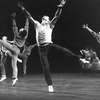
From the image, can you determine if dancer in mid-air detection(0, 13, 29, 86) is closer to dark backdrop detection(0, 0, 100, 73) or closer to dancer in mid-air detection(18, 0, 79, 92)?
dancer in mid-air detection(18, 0, 79, 92)

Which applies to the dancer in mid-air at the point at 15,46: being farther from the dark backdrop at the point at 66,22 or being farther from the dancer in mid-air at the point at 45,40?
the dark backdrop at the point at 66,22

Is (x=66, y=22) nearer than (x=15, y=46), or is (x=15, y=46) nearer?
(x=15, y=46)

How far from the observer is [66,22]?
1047 centimetres

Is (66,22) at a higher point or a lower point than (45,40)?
higher

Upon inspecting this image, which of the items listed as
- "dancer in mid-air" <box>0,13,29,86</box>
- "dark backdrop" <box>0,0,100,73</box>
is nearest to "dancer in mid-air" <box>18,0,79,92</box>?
"dancer in mid-air" <box>0,13,29,86</box>

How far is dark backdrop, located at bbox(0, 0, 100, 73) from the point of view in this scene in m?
10.0

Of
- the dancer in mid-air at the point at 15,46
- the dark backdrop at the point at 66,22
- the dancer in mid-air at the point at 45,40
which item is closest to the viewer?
the dancer in mid-air at the point at 45,40

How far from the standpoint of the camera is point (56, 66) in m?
10.8

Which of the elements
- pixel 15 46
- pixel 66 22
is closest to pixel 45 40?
pixel 15 46

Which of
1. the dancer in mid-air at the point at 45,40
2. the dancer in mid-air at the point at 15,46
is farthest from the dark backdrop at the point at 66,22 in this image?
the dancer in mid-air at the point at 45,40

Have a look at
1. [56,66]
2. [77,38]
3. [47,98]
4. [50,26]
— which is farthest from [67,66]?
[47,98]

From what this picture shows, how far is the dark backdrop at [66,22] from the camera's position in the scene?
10039mm

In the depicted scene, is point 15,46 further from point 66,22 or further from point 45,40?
point 66,22

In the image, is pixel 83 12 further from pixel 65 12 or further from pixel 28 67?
pixel 28 67
